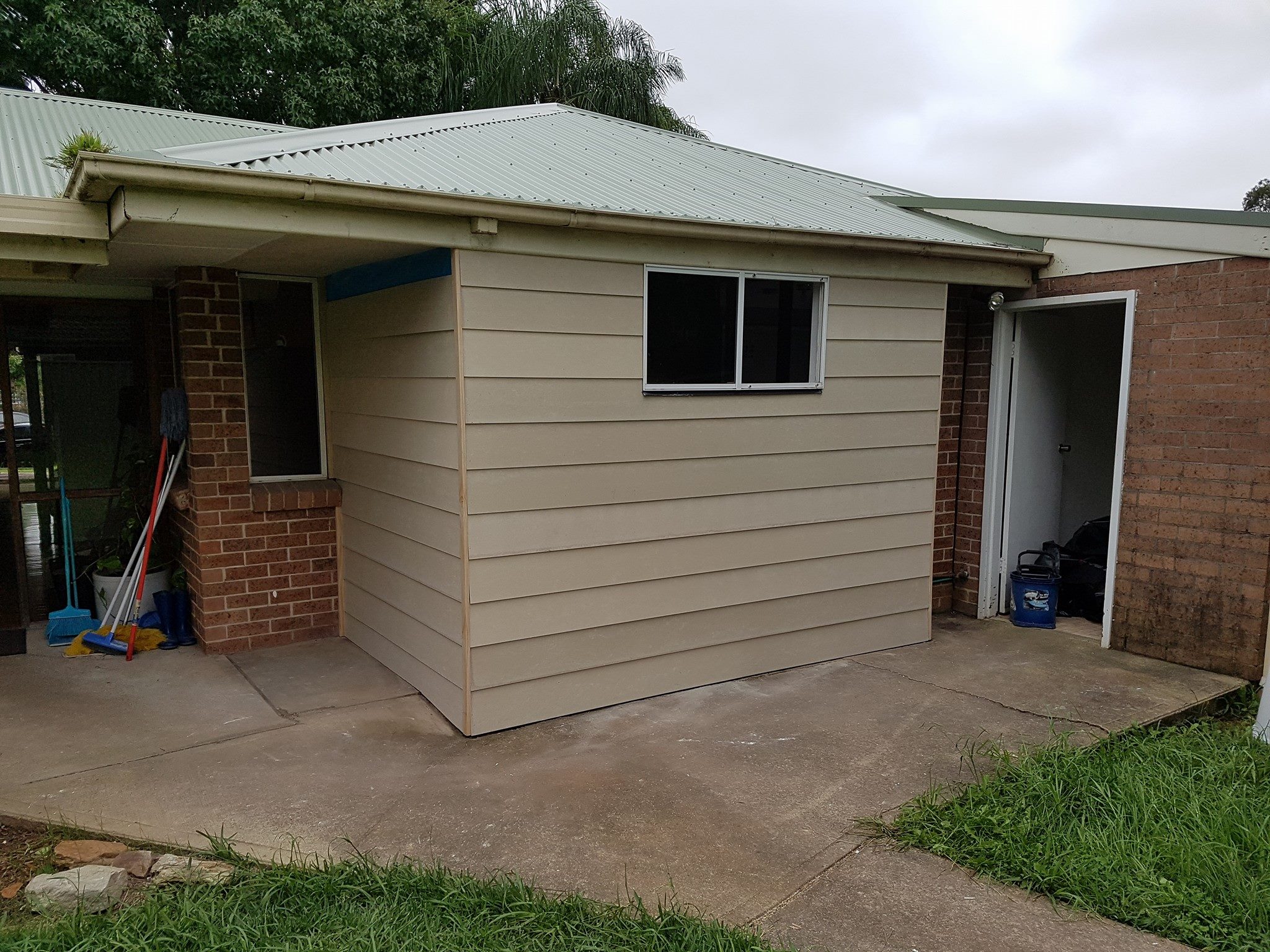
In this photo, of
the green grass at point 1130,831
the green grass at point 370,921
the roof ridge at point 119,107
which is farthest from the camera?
the roof ridge at point 119,107

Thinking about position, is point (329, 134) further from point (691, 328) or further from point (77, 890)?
point (77, 890)

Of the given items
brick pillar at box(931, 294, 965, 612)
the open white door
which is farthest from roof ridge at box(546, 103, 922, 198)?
the open white door

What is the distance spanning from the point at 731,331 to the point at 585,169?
1.25 m

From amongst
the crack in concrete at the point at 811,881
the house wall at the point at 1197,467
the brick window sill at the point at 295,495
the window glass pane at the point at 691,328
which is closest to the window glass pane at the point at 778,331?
the window glass pane at the point at 691,328

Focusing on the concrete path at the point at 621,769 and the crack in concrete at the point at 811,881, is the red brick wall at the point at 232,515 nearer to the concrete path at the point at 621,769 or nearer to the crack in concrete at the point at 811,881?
the concrete path at the point at 621,769

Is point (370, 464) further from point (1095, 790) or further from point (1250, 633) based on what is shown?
point (1250, 633)

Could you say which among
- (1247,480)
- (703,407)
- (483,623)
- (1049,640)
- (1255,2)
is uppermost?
(1255,2)

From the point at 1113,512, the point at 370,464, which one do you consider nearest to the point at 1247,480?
the point at 1113,512

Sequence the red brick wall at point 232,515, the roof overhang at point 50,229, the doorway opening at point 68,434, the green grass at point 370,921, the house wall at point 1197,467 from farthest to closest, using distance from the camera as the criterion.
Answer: the doorway opening at point 68,434 < the red brick wall at point 232,515 < the house wall at point 1197,467 < the roof overhang at point 50,229 < the green grass at point 370,921

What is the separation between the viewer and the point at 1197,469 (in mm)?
5305

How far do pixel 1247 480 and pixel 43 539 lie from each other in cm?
737

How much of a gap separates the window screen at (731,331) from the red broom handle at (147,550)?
3.07m

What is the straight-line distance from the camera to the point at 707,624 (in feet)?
16.5

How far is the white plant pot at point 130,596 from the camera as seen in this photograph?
569 cm
